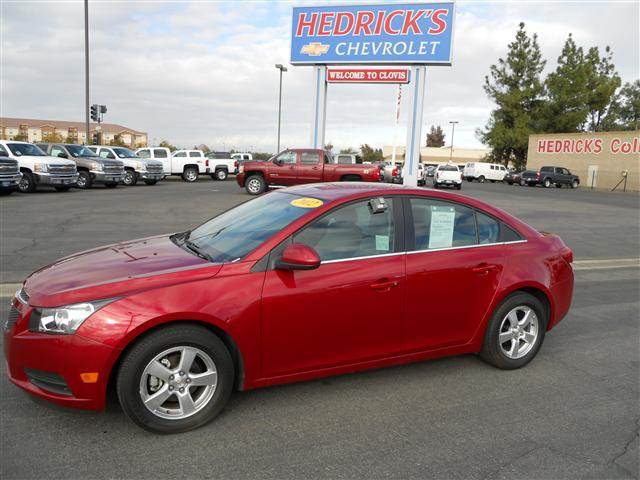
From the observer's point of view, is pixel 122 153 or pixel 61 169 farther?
pixel 122 153

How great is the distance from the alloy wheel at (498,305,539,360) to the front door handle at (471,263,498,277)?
435 millimetres

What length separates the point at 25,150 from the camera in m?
19.5

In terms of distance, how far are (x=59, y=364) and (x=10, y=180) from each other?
1716 centimetres

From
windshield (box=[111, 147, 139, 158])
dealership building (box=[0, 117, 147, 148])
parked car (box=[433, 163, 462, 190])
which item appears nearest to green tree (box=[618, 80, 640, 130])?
parked car (box=[433, 163, 462, 190])

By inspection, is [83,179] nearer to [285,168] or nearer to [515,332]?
[285,168]

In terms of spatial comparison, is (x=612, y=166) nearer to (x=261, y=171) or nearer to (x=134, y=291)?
(x=261, y=171)

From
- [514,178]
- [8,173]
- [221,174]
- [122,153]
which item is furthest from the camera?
[514,178]

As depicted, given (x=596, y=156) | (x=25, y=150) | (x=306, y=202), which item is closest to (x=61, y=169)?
(x=25, y=150)

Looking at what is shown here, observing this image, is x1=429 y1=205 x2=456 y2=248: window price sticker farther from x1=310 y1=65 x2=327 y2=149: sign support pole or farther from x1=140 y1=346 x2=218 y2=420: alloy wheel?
x1=310 y1=65 x2=327 y2=149: sign support pole

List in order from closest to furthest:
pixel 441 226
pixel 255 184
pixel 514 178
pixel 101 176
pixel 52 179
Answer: pixel 441 226 < pixel 52 179 < pixel 255 184 < pixel 101 176 < pixel 514 178

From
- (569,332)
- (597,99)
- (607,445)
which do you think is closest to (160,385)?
(607,445)

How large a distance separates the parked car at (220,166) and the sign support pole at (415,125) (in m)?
14.7

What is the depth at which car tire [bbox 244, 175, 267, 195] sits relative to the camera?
848 inches

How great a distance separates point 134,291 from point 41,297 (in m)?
0.58
